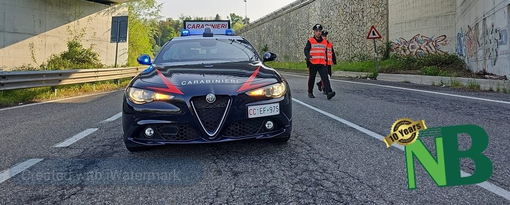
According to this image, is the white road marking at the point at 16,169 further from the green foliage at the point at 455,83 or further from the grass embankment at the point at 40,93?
the green foliage at the point at 455,83

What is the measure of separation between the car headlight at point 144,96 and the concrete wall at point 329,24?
73.6 feet

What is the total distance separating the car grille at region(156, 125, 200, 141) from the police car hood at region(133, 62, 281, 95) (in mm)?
333

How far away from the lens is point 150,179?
307 cm

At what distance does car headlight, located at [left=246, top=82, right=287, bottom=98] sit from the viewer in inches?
140

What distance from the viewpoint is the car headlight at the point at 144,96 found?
136 inches

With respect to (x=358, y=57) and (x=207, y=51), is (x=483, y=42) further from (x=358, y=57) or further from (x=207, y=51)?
(x=358, y=57)

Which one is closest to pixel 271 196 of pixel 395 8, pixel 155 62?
pixel 155 62

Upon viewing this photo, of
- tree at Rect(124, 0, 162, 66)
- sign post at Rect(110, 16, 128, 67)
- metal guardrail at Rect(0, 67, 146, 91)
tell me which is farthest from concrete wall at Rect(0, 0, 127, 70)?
tree at Rect(124, 0, 162, 66)

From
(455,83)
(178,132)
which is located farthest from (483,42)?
(178,132)

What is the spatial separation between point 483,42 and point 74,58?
63.1 feet

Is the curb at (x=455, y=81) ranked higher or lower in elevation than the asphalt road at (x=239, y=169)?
higher

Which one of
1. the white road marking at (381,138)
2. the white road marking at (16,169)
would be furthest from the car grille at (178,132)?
the white road marking at (381,138)

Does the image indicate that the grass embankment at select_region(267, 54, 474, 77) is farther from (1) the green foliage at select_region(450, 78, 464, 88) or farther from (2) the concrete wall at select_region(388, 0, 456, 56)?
(1) the green foliage at select_region(450, 78, 464, 88)

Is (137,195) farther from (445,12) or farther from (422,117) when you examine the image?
(445,12)
